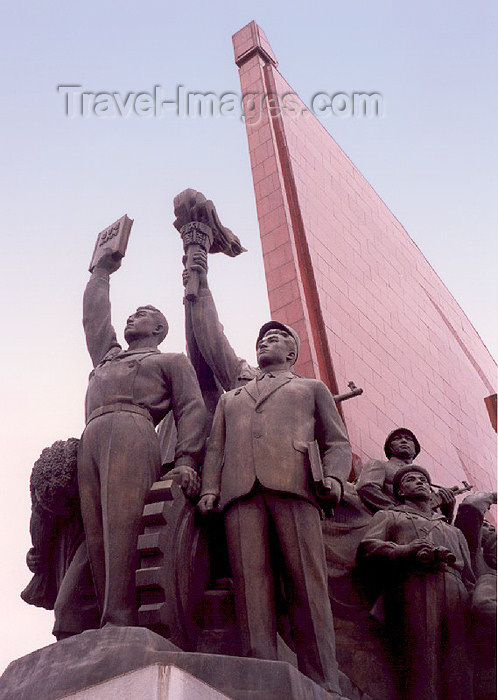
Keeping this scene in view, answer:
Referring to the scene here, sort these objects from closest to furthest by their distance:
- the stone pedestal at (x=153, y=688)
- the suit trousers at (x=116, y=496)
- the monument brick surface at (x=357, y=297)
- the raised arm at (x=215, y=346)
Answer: the stone pedestal at (x=153, y=688) < the suit trousers at (x=116, y=496) < the raised arm at (x=215, y=346) < the monument brick surface at (x=357, y=297)

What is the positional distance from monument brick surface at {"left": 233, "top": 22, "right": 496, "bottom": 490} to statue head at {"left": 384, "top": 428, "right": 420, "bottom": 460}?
2172 mm

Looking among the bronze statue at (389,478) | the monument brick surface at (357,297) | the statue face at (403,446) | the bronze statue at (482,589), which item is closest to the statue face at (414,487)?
the bronze statue at (389,478)

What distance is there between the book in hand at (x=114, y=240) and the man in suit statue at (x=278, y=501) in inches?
61.0

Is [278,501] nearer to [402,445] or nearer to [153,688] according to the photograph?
[153,688]

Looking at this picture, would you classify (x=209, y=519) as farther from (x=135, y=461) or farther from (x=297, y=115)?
(x=297, y=115)

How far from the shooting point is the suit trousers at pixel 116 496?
472 centimetres

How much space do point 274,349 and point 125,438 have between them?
1094mm

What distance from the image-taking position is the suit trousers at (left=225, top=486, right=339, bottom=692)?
4.57 metres

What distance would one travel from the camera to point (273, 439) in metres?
5.00

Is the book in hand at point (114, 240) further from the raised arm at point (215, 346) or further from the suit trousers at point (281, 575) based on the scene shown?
the suit trousers at point (281, 575)

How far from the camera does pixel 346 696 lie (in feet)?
15.5

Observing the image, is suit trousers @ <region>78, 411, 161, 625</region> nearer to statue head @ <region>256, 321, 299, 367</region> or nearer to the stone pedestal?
the stone pedestal

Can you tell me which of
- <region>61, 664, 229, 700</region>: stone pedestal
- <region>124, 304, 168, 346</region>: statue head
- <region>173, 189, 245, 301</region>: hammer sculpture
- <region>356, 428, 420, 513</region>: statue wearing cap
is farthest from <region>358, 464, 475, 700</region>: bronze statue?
<region>173, 189, 245, 301</region>: hammer sculpture

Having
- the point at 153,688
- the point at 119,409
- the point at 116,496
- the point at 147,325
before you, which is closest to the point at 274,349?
the point at 147,325
